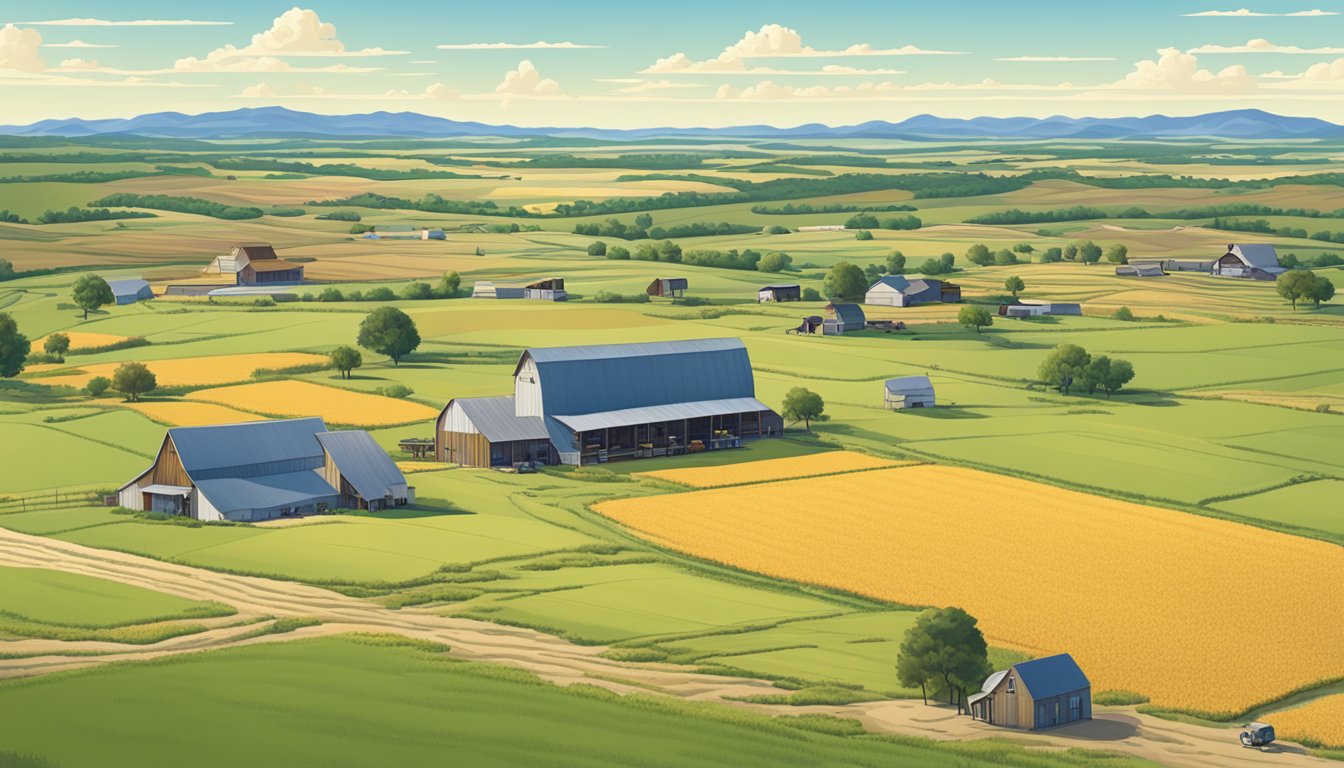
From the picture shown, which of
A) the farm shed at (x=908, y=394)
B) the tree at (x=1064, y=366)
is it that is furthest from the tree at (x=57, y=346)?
the tree at (x=1064, y=366)

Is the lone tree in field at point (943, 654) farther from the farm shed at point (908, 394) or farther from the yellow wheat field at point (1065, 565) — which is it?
the farm shed at point (908, 394)

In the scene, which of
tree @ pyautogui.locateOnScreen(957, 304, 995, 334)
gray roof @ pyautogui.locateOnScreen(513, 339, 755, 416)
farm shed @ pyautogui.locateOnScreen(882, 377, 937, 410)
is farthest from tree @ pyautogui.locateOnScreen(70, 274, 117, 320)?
farm shed @ pyautogui.locateOnScreen(882, 377, 937, 410)

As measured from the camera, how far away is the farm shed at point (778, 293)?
160 m

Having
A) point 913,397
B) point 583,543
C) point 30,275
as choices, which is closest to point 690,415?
point 913,397

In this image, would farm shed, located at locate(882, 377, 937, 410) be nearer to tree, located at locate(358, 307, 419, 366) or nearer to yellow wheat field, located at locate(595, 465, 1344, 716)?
A: yellow wheat field, located at locate(595, 465, 1344, 716)

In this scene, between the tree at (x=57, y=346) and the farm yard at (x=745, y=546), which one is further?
the tree at (x=57, y=346)

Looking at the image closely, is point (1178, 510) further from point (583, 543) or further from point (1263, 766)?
point (1263, 766)

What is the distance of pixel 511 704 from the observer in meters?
47.3

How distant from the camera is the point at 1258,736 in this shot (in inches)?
1836

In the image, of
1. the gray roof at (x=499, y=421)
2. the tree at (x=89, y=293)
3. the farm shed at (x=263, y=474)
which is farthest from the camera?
the tree at (x=89, y=293)

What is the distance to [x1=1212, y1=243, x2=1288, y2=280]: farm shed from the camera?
187375mm

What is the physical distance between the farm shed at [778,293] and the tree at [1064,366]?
165 feet

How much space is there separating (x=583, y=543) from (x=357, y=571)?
9.47 metres

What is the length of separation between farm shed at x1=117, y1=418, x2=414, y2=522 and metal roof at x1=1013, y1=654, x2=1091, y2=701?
35.4m
